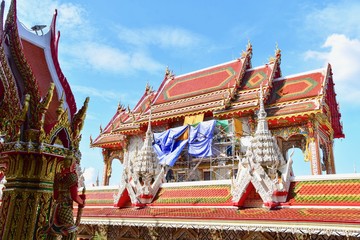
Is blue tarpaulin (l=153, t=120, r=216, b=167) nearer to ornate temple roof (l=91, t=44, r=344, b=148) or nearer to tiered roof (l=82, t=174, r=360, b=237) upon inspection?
ornate temple roof (l=91, t=44, r=344, b=148)

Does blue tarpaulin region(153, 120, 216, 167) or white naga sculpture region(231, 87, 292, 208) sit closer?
white naga sculpture region(231, 87, 292, 208)

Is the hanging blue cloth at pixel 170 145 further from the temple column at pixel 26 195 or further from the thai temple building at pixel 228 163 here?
the temple column at pixel 26 195

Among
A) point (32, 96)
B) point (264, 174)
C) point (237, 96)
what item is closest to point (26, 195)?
point (32, 96)

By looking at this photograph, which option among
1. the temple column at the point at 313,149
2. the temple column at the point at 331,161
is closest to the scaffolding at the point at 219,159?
the temple column at the point at 313,149

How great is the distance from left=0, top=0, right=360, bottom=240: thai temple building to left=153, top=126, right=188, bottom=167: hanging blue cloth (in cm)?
6

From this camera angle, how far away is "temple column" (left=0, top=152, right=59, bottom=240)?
116 inches

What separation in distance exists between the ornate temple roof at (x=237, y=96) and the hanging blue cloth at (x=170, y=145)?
3.26 ft

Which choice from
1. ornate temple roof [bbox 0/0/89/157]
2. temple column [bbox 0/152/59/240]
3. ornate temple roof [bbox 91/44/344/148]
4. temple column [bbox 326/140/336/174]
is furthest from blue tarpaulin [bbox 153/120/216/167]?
temple column [bbox 0/152/59/240]

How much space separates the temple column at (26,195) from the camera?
296 centimetres

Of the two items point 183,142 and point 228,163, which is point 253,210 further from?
point 183,142

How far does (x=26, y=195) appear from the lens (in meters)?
3.05

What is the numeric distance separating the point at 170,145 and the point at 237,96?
177 inches

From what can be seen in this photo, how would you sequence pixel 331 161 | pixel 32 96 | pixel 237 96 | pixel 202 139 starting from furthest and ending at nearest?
pixel 331 161 → pixel 237 96 → pixel 202 139 → pixel 32 96

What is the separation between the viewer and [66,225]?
3113mm
